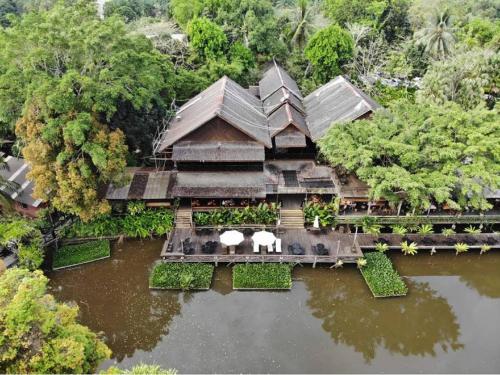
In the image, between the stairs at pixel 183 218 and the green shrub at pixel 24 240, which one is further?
the stairs at pixel 183 218

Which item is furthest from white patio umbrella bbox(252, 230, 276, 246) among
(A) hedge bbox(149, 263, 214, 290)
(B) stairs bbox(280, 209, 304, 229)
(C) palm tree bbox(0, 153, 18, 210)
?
(C) palm tree bbox(0, 153, 18, 210)

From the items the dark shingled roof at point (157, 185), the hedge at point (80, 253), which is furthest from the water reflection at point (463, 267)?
the hedge at point (80, 253)

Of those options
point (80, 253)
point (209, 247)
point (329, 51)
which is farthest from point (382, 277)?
point (329, 51)

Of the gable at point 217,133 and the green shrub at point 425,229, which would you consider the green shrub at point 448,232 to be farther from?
the gable at point 217,133

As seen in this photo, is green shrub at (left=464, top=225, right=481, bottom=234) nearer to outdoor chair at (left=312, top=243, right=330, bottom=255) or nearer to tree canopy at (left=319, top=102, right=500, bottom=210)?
tree canopy at (left=319, top=102, right=500, bottom=210)

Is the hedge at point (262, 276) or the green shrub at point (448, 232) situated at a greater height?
the green shrub at point (448, 232)
